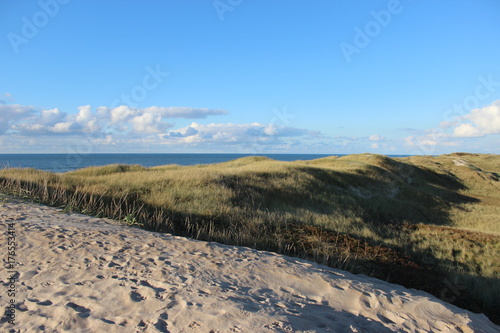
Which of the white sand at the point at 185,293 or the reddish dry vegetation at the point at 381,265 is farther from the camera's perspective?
the reddish dry vegetation at the point at 381,265

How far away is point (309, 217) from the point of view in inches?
587

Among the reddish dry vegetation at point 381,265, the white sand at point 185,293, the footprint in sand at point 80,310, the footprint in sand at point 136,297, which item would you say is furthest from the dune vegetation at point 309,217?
the footprint in sand at point 80,310

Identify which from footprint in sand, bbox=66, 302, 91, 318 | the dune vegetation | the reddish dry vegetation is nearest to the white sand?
footprint in sand, bbox=66, 302, 91, 318

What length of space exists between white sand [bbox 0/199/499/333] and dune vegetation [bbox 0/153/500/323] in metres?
2.70

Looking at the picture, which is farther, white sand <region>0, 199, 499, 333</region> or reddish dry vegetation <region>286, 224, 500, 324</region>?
reddish dry vegetation <region>286, 224, 500, 324</region>

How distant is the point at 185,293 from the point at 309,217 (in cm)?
1141

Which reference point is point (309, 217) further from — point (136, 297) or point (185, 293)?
point (136, 297)

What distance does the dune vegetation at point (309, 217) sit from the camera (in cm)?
895

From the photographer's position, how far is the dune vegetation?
A: 895 centimetres

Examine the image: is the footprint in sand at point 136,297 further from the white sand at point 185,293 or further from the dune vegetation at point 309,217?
the dune vegetation at point 309,217

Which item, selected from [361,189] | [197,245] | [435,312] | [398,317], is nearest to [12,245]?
[197,245]

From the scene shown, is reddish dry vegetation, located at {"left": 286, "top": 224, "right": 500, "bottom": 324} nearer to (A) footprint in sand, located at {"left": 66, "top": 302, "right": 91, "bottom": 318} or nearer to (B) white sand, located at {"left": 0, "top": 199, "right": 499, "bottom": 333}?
(B) white sand, located at {"left": 0, "top": 199, "right": 499, "bottom": 333}

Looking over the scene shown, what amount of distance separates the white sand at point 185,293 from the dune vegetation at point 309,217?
270cm

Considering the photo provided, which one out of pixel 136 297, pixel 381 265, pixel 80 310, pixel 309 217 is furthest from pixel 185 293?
pixel 309 217
